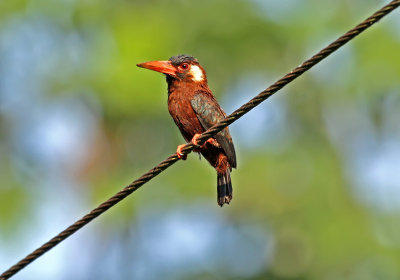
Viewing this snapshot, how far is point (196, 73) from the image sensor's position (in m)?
6.91

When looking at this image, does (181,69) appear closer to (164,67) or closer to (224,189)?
(164,67)

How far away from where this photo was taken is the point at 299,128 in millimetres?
14141

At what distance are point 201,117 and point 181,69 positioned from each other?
69cm

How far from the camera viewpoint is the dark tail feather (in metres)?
6.45

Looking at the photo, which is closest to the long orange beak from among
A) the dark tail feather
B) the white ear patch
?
the white ear patch

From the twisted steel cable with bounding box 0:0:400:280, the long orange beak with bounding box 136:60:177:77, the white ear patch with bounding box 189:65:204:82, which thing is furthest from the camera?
the white ear patch with bounding box 189:65:204:82

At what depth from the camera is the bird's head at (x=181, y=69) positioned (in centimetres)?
681

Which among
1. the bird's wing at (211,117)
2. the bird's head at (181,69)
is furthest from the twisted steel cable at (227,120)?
the bird's head at (181,69)

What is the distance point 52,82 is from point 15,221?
318cm

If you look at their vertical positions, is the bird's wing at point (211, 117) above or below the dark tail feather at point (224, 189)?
above

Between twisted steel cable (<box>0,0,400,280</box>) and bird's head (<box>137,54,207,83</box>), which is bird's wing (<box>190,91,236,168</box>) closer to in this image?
bird's head (<box>137,54,207,83</box>)

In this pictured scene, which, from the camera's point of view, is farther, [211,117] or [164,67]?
[164,67]

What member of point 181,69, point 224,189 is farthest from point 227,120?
point 181,69

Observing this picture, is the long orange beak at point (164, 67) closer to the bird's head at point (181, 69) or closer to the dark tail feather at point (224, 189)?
the bird's head at point (181, 69)
